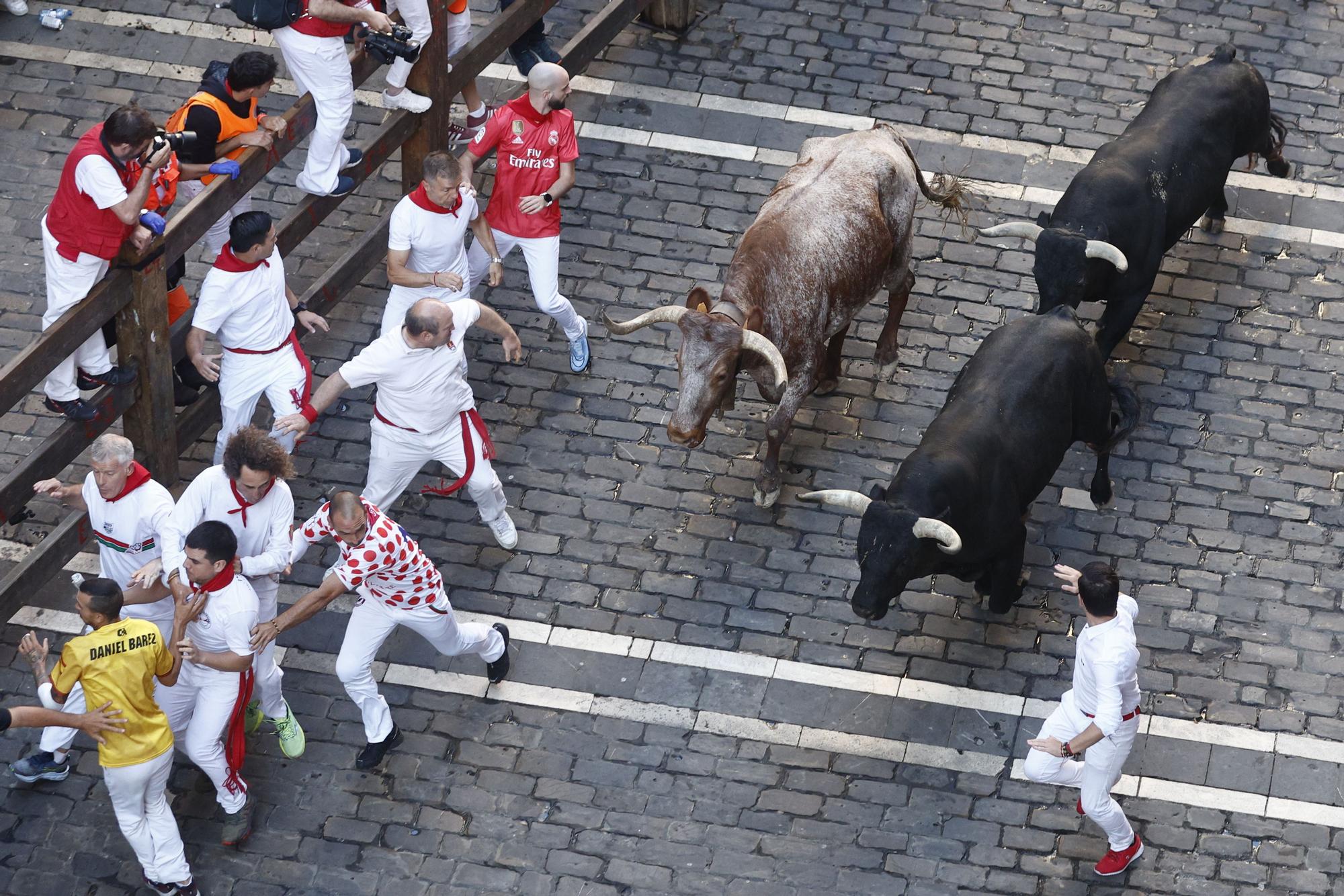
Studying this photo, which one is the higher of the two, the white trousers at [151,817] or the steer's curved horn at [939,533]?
the steer's curved horn at [939,533]

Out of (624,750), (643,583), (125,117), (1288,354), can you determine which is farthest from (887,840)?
(125,117)

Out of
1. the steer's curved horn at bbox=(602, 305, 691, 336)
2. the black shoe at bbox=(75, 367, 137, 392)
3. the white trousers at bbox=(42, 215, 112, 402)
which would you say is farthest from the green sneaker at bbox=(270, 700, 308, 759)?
the steer's curved horn at bbox=(602, 305, 691, 336)

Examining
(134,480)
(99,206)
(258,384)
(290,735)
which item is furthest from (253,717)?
(99,206)

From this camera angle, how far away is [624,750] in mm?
10523

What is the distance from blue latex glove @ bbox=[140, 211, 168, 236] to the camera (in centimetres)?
1041

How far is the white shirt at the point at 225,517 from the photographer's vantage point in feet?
31.8

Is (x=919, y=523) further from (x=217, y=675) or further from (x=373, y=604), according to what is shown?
(x=217, y=675)

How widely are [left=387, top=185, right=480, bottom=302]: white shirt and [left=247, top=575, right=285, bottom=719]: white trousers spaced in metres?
2.48

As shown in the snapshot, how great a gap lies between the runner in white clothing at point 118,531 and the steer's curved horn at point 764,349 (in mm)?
3803

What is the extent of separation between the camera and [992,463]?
34.9ft

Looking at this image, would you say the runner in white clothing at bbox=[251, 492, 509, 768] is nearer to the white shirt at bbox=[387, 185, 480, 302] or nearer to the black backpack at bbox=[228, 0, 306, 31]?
the white shirt at bbox=[387, 185, 480, 302]

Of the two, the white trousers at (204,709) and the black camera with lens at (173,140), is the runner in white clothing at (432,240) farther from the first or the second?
the white trousers at (204,709)

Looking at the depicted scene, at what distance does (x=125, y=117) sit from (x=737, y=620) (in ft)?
16.6

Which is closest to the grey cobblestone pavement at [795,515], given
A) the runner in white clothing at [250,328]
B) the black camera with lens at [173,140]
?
the runner in white clothing at [250,328]
